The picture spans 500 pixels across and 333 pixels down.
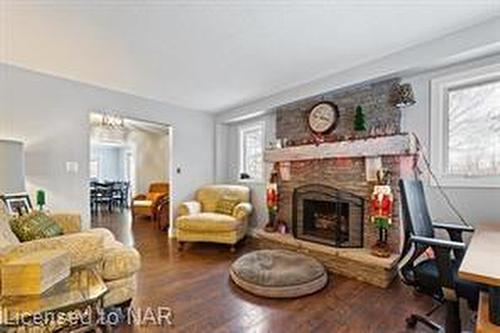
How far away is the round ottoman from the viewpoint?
8.54 ft

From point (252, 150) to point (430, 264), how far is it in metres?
3.67

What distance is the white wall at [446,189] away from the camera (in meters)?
2.60

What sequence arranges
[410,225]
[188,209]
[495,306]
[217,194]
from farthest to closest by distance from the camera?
[217,194] < [188,209] < [410,225] < [495,306]

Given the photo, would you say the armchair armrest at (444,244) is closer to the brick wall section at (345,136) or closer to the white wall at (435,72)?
the white wall at (435,72)

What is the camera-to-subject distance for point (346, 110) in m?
3.68

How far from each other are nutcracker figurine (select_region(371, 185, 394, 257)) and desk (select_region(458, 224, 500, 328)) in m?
1.33

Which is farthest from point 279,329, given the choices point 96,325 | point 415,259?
point 96,325

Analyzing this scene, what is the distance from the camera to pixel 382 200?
3053 mm

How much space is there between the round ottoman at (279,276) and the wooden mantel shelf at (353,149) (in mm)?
1346

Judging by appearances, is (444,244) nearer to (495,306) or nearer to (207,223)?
(495,306)

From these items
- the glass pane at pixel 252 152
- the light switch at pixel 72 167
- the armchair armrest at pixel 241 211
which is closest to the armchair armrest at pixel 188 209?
the armchair armrest at pixel 241 211

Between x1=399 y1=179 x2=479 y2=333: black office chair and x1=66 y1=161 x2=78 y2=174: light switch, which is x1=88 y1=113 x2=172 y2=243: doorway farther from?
x1=399 y1=179 x2=479 y2=333: black office chair

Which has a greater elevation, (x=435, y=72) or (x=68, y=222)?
(x=435, y=72)

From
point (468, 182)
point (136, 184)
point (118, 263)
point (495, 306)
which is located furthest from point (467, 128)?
point (136, 184)
